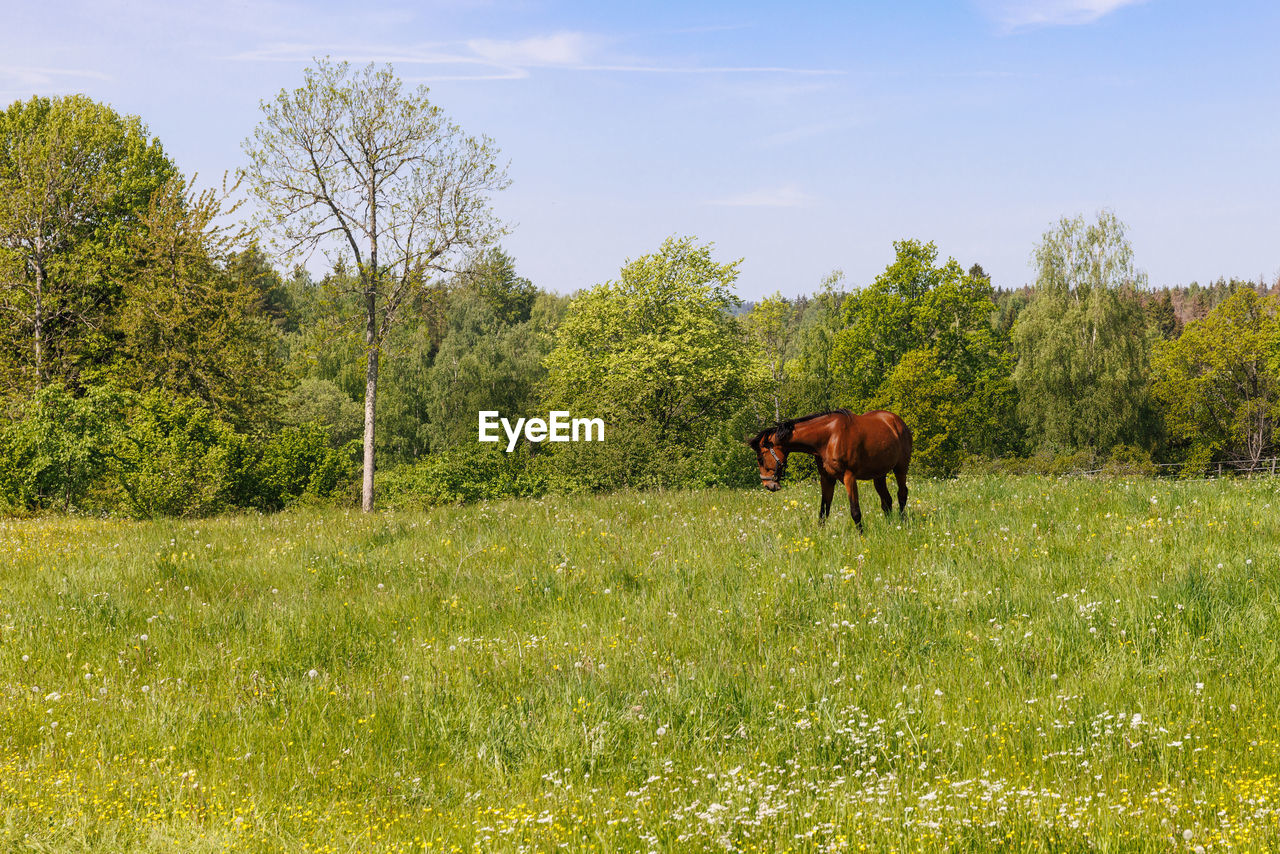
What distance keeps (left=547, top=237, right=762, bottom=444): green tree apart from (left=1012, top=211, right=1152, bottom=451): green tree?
81.8 ft

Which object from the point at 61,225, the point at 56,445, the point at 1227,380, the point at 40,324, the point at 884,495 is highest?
the point at 61,225

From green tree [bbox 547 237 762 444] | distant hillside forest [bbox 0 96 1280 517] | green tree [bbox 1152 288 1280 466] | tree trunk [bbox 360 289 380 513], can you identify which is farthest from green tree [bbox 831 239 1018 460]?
tree trunk [bbox 360 289 380 513]

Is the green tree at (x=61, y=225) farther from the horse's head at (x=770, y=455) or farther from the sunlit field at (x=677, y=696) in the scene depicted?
the horse's head at (x=770, y=455)

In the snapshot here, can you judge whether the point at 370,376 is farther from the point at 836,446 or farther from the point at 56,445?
the point at 836,446

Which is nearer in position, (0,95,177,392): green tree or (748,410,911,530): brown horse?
(748,410,911,530): brown horse

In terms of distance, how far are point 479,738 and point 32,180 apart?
3946 centimetres

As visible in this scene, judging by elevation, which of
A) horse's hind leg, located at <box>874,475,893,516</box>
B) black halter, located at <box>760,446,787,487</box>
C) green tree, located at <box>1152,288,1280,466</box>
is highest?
green tree, located at <box>1152,288,1280,466</box>

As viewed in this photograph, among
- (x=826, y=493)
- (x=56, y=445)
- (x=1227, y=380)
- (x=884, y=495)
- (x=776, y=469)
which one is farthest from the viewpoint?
(x=1227, y=380)

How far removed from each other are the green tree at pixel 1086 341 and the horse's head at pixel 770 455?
186 feet

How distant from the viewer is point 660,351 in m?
47.3

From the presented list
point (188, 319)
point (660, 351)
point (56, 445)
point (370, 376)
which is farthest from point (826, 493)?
point (660, 351)

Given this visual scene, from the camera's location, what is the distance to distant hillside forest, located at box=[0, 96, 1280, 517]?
94.6 ft

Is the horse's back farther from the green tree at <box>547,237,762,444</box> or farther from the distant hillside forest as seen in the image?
the green tree at <box>547,237,762,444</box>

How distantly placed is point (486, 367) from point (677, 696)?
267ft
